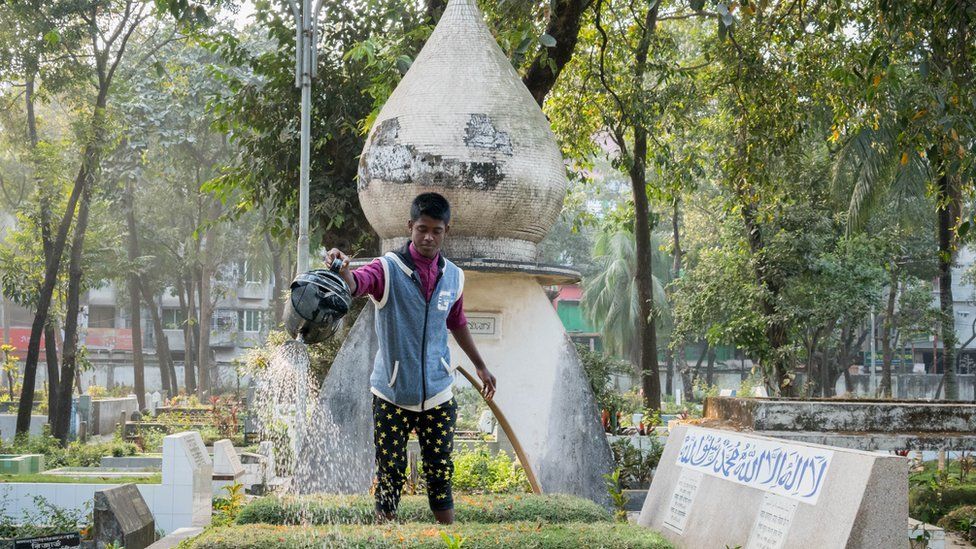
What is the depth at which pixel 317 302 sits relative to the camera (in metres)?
4.87

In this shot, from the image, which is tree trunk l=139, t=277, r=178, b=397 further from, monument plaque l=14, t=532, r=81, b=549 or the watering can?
the watering can

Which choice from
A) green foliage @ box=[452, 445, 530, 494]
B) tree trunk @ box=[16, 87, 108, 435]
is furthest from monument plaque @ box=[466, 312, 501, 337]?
tree trunk @ box=[16, 87, 108, 435]

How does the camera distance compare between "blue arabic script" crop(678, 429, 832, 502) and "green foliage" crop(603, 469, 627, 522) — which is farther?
"green foliage" crop(603, 469, 627, 522)

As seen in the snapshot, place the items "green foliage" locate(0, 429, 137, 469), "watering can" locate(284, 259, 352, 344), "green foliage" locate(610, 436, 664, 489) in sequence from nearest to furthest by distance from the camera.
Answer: "watering can" locate(284, 259, 352, 344), "green foliage" locate(610, 436, 664, 489), "green foliage" locate(0, 429, 137, 469)

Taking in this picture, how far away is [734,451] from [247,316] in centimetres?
5117

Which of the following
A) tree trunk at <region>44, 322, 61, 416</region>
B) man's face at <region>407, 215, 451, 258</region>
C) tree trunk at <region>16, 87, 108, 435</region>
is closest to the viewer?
man's face at <region>407, 215, 451, 258</region>

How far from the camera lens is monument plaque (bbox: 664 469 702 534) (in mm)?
6977

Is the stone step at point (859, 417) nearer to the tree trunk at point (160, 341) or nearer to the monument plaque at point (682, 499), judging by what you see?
the monument plaque at point (682, 499)

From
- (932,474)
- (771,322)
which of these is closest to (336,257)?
(932,474)

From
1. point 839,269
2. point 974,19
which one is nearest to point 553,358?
point 974,19

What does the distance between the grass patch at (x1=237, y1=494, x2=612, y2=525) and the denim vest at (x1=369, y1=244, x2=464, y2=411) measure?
933mm

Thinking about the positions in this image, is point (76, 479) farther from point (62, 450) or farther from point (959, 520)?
point (959, 520)

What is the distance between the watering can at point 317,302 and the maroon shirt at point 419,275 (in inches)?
16.2

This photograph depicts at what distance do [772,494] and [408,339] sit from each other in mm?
2152
